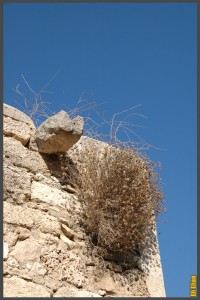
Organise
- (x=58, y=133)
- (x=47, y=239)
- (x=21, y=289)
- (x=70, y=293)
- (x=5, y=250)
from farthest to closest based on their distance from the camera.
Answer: (x=58, y=133), (x=47, y=239), (x=70, y=293), (x=5, y=250), (x=21, y=289)

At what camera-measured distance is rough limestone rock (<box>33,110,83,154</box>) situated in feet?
13.7

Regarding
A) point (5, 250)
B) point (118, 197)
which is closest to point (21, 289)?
point (5, 250)

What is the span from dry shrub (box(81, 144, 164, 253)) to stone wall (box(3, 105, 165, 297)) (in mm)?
129

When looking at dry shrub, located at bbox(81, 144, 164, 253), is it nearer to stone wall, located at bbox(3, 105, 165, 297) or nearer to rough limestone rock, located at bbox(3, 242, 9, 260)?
stone wall, located at bbox(3, 105, 165, 297)

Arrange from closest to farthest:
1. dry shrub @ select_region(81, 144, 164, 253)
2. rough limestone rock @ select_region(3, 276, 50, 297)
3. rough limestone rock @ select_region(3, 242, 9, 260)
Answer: rough limestone rock @ select_region(3, 276, 50, 297) → rough limestone rock @ select_region(3, 242, 9, 260) → dry shrub @ select_region(81, 144, 164, 253)

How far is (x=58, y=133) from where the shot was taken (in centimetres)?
418

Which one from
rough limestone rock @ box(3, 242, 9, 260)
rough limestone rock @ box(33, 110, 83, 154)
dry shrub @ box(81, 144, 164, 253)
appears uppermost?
rough limestone rock @ box(33, 110, 83, 154)

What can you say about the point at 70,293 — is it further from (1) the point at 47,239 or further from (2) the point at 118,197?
(2) the point at 118,197

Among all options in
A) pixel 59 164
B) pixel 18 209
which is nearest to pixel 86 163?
pixel 59 164

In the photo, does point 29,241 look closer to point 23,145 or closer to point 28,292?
point 28,292

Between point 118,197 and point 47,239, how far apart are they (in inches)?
29.6

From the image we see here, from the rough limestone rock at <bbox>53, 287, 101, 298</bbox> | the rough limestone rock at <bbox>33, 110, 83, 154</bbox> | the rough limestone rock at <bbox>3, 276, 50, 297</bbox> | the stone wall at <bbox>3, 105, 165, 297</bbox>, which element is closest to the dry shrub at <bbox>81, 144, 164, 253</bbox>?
the stone wall at <bbox>3, 105, 165, 297</bbox>

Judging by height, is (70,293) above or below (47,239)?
below

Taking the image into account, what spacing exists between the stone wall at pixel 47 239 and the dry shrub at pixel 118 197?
0.42ft
